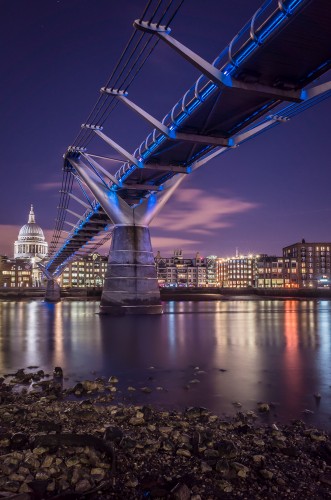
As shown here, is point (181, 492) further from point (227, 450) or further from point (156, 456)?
point (227, 450)

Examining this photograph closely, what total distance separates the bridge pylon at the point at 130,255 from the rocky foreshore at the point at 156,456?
30324mm

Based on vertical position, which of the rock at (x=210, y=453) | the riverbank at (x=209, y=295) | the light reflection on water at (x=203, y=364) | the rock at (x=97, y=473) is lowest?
the riverbank at (x=209, y=295)

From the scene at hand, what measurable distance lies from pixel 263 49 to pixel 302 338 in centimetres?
1373

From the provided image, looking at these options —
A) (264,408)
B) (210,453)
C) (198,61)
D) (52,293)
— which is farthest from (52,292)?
(210,453)

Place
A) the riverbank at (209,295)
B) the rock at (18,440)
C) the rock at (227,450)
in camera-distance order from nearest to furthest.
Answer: the rock at (227,450) < the rock at (18,440) < the riverbank at (209,295)

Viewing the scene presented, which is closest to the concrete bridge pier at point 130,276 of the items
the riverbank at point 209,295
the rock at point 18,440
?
the rock at point 18,440

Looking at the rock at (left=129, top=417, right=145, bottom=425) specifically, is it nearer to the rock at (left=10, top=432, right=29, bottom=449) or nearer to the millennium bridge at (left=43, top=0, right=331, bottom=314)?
the rock at (left=10, top=432, right=29, bottom=449)

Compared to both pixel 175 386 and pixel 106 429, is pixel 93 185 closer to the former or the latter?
pixel 175 386

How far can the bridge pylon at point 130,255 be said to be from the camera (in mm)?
38156

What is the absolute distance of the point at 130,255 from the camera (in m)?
38.3

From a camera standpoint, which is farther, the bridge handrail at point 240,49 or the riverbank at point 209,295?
the riverbank at point 209,295

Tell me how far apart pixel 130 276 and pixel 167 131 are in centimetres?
1552

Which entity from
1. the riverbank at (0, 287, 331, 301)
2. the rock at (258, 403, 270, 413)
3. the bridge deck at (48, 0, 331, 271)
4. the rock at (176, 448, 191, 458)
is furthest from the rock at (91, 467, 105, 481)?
the riverbank at (0, 287, 331, 301)

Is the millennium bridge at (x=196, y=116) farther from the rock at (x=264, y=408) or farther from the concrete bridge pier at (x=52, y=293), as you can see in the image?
the concrete bridge pier at (x=52, y=293)
